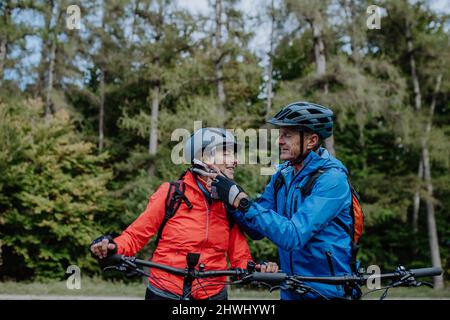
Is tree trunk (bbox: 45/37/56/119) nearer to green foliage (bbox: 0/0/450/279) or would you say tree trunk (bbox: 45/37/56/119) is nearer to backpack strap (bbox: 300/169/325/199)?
green foliage (bbox: 0/0/450/279)

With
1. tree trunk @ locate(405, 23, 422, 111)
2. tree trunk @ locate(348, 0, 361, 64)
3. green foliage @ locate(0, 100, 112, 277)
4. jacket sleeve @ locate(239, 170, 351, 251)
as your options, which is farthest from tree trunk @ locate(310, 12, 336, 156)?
jacket sleeve @ locate(239, 170, 351, 251)

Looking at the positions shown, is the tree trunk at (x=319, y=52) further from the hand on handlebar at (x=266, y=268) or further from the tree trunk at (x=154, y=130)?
the hand on handlebar at (x=266, y=268)

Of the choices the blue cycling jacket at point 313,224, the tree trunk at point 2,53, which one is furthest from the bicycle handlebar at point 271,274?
the tree trunk at point 2,53

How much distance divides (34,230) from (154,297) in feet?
70.7

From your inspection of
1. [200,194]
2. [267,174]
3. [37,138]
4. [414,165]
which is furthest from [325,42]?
[200,194]

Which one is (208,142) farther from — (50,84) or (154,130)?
(50,84)

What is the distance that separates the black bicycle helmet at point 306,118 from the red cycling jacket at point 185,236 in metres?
0.78

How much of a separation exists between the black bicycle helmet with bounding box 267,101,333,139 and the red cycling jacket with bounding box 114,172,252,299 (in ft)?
2.57

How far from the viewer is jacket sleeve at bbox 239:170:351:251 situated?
8.74ft

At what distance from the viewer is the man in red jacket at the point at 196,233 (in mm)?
3318

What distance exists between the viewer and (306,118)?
314cm

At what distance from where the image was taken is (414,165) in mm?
24562

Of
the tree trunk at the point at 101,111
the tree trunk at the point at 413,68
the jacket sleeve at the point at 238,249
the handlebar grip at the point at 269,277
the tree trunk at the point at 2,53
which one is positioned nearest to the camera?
the handlebar grip at the point at 269,277
